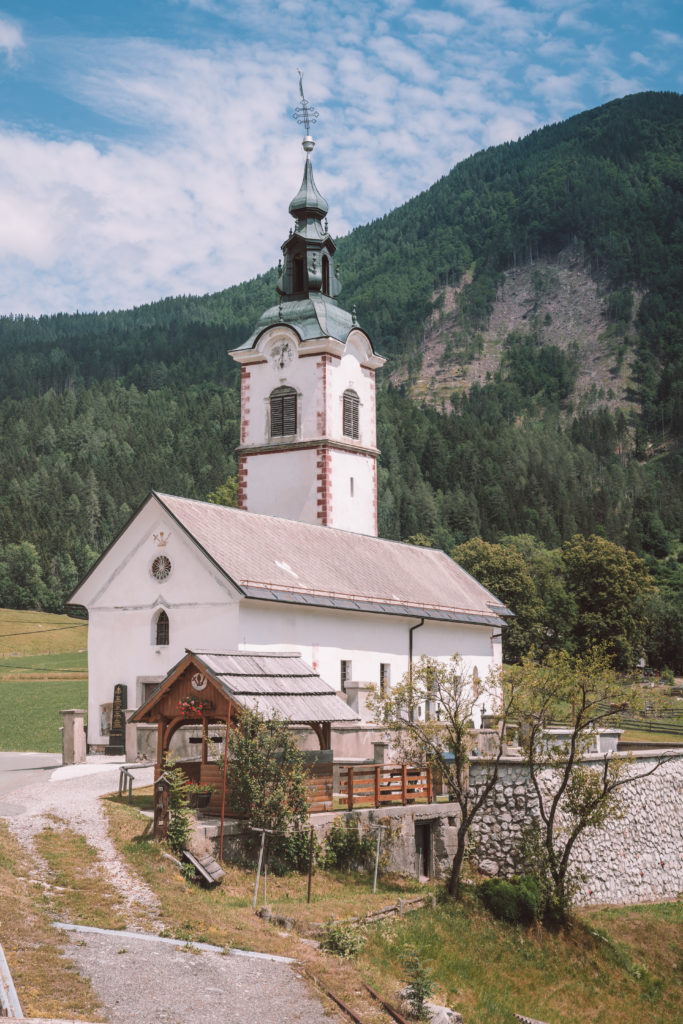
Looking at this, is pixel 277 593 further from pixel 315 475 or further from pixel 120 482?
pixel 120 482

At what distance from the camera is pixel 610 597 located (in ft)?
313

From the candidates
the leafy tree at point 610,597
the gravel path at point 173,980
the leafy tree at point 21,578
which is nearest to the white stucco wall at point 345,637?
the gravel path at point 173,980

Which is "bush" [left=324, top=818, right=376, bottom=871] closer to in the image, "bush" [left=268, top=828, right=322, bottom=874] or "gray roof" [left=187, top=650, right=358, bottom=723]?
"bush" [left=268, top=828, right=322, bottom=874]

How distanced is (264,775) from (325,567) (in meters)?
16.3

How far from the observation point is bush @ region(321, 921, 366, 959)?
17969 mm

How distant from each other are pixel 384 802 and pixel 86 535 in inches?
5413

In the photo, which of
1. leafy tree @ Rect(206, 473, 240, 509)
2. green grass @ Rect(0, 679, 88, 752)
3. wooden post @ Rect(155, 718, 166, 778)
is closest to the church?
wooden post @ Rect(155, 718, 166, 778)

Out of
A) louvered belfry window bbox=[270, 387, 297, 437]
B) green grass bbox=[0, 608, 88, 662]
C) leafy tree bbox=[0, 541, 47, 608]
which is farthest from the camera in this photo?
leafy tree bbox=[0, 541, 47, 608]

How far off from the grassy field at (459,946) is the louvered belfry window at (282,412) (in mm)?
24494

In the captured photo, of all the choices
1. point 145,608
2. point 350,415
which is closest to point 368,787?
point 145,608

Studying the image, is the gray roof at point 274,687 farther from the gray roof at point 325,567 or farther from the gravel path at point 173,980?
the gray roof at point 325,567

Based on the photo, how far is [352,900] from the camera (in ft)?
72.4

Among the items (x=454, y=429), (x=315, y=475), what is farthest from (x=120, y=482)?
(x=315, y=475)

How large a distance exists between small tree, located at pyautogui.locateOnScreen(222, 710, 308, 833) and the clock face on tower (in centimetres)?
2642
